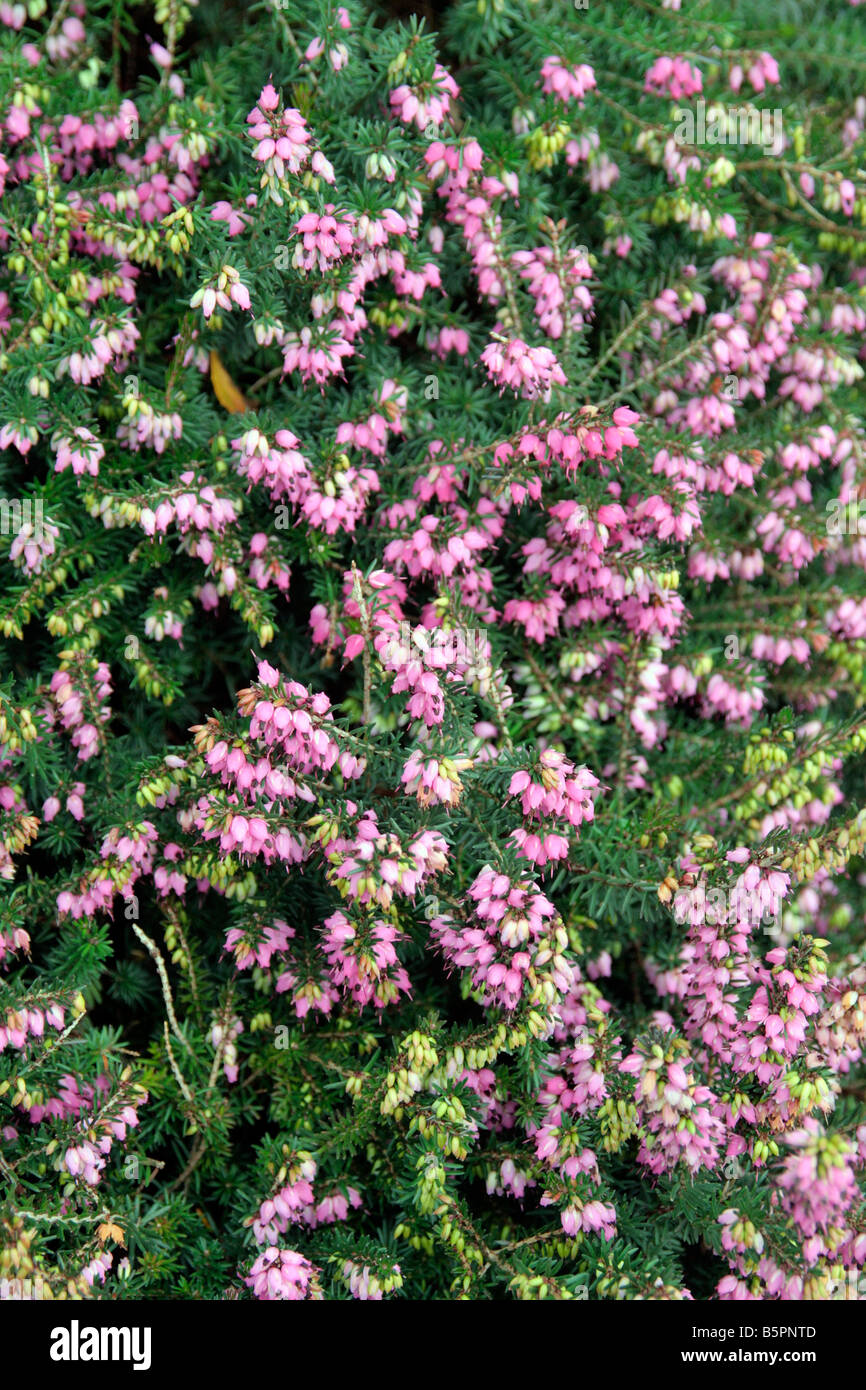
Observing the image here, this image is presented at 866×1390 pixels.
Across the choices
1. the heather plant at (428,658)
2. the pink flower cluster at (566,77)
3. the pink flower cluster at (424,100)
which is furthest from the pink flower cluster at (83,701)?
the pink flower cluster at (566,77)

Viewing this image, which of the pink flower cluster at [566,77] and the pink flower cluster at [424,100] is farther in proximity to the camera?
the pink flower cluster at [566,77]

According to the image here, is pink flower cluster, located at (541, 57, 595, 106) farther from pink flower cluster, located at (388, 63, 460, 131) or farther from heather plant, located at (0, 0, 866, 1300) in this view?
pink flower cluster, located at (388, 63, 460, 131)

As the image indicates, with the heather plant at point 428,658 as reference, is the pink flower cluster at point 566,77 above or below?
above

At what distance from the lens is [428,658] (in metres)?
2.59

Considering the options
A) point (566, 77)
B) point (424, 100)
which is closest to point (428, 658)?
point (424, 100)

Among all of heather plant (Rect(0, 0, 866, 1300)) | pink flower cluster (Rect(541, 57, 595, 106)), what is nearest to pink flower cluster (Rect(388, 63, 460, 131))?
heather plant (Rect(0, 0, 866, 1300))

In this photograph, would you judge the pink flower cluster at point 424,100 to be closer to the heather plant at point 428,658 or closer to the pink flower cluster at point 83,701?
the heather plant at point 428,658

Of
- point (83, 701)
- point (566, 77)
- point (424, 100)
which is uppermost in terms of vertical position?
point (566, 77)

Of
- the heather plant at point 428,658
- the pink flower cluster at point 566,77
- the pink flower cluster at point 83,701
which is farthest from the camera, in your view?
the pink flower cluster at point 566,77

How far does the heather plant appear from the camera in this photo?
268 centimetres

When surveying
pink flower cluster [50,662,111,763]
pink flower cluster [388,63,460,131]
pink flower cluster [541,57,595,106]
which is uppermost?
pink flower cluster [541,57,595,106]

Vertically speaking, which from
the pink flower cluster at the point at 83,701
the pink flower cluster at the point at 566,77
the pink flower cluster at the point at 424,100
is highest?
the pink flower cluster at the point at 566,77

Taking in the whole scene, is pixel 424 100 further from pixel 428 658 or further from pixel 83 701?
pixel 83 701

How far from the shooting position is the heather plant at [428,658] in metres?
2.68
